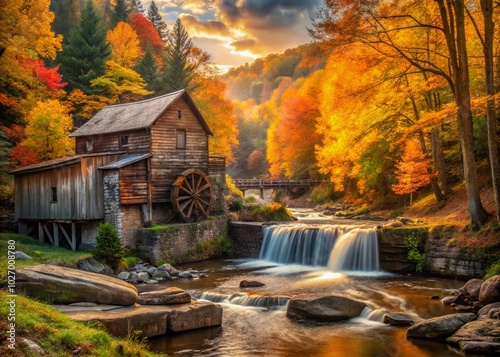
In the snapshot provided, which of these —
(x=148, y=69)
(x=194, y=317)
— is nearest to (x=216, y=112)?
(x=148, y=69)

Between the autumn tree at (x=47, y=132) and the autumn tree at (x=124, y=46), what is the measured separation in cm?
1397

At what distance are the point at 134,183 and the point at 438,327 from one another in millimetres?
14233

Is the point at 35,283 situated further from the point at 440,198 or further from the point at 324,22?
the point at 440,198

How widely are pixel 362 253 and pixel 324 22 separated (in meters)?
8.91

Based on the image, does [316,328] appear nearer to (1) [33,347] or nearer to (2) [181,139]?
(1) [33,347]

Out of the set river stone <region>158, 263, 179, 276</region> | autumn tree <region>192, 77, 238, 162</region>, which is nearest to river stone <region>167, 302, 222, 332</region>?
river stone <region>158, 263, 179, 276</region>

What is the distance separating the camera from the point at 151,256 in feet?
63.2

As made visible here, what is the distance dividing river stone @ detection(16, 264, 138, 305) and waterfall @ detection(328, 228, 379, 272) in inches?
384

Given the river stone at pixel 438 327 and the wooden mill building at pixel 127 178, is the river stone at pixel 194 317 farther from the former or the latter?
the wooden mill building at pixel 127 178

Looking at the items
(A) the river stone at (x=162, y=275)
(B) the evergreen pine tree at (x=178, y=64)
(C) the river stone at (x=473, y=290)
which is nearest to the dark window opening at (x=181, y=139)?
(A) the river stone at (x=162, y=275)

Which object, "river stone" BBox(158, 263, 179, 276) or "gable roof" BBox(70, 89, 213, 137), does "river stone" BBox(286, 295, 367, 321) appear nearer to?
"river stone" BBox(158, 263, 179, 276)

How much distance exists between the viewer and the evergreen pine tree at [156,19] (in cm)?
5906

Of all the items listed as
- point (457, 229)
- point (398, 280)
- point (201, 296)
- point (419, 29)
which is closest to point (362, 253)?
point (398, 280)

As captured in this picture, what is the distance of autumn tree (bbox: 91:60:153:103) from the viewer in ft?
102
